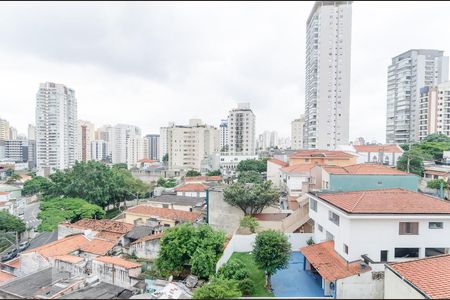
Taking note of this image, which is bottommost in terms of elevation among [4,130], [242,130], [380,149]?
[380,149]

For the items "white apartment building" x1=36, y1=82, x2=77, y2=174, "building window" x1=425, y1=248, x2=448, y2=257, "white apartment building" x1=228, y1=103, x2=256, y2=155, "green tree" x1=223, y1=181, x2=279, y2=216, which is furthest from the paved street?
"white apartment building" x1=228, y1=103, x2=256, y2=155

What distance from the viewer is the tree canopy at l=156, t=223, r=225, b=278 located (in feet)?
30.6

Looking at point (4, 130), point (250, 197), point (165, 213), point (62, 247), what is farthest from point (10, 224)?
point (4, 130)

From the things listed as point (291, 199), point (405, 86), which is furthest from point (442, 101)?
point (291, 199)

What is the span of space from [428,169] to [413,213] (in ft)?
50.5

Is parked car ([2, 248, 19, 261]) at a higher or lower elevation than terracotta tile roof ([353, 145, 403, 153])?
lower

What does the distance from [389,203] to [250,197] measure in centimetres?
563

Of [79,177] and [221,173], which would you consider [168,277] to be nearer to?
[79,177]

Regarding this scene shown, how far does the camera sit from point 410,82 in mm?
38188

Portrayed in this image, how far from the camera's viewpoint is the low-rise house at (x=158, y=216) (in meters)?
15.7

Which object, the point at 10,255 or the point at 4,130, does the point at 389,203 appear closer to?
the point at 10,255

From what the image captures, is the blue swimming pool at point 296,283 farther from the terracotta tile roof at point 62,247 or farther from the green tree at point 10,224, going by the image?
the green tree at point 10,224

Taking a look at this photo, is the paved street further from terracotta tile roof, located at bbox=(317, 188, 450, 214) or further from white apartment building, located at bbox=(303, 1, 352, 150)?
white apartment building, located at bbox=(303, 1, 352, 150)

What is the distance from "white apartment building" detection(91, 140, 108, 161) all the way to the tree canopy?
57.2m
